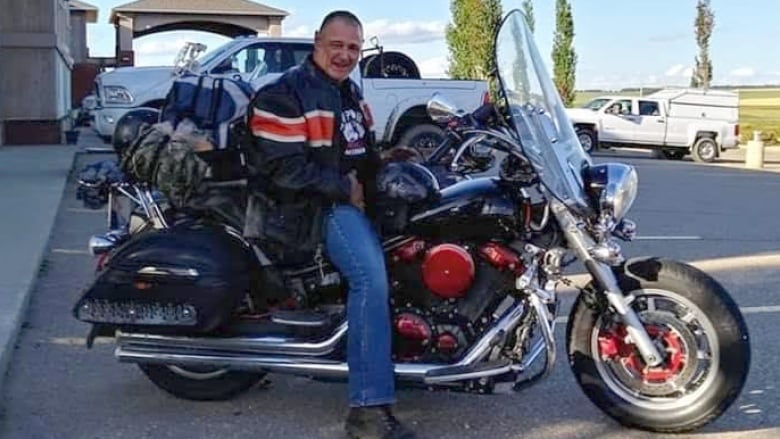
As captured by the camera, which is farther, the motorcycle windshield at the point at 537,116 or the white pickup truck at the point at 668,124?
the white pickup truck at the point at 668,124

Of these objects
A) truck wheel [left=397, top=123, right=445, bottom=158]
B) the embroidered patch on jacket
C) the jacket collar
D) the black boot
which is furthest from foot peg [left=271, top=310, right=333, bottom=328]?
truck wheel [left=397, top=123, right=445, bottom=158]

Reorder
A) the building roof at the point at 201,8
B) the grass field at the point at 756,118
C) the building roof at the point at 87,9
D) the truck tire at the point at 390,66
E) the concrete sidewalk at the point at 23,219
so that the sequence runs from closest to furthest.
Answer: the concrete sidewalk at the point at 23,219, the truck tire at the point at 390,66, the grass field at the point at 756,118, the building roof at the point at 201,8, the building roof at the point at 87,9

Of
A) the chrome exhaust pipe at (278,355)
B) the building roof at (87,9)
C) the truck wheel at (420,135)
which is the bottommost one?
the chrome exhaust pipe at (278,355)

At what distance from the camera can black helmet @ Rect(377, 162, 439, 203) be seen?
185 inches

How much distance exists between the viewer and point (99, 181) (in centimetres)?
542

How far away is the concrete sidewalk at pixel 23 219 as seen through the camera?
6810 millimetres

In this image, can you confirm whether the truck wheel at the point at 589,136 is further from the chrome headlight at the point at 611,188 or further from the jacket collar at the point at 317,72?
the jacket collar at the point at 317,72

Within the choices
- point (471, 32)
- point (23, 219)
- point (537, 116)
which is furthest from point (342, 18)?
point (471, 32)

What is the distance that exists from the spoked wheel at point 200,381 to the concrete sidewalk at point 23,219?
884mm

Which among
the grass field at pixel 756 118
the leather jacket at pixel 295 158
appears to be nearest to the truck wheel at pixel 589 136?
the grass field at pixel 756 118

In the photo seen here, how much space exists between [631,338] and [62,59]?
22.6 metres

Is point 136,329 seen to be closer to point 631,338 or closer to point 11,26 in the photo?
point 631,338

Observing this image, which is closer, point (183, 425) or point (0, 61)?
point (183, 425)

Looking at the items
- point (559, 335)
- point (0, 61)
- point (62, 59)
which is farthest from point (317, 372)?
point (62, 59)
